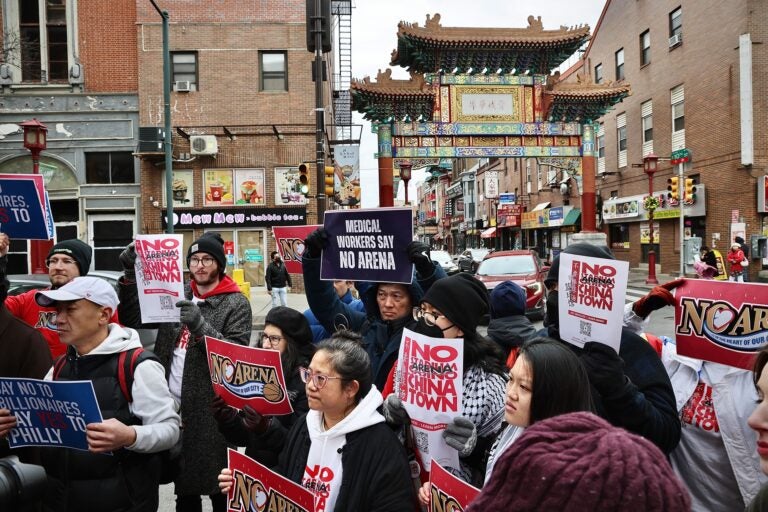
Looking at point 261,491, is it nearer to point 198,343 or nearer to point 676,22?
point 198,343

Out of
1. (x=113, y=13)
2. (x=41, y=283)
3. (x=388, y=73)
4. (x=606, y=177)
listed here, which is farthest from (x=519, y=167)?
(x=41, y=283)

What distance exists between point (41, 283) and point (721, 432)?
7179mm

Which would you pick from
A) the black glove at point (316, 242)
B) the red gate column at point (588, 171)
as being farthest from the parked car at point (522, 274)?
the black glove at point (316, 242)

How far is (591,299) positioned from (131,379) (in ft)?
7.17

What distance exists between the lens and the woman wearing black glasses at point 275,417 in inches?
115

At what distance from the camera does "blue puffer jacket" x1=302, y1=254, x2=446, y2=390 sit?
Answer: 328 centimetres

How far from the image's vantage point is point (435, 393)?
2.44 m

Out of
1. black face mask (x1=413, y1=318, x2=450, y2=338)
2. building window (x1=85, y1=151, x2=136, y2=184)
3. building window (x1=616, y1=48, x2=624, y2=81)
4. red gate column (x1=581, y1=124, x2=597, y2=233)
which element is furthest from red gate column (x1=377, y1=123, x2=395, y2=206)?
black face mask (x1=413, y1=318, x2=450, y2=338)

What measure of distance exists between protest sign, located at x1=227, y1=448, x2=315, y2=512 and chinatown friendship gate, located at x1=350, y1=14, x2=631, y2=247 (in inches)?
726

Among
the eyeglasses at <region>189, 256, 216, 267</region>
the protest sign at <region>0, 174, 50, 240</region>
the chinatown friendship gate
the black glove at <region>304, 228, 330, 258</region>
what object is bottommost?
the eyeglasses at <region>189, 256, 216, 267</region>

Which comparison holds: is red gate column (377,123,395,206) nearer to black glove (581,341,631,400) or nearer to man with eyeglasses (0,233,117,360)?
man with eyeglasses (0,233,117,360)

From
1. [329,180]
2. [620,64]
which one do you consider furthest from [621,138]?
[329,180]

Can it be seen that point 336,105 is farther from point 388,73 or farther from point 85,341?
point 85,341

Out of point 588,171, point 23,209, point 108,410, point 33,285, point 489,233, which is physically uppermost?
point 588,171
